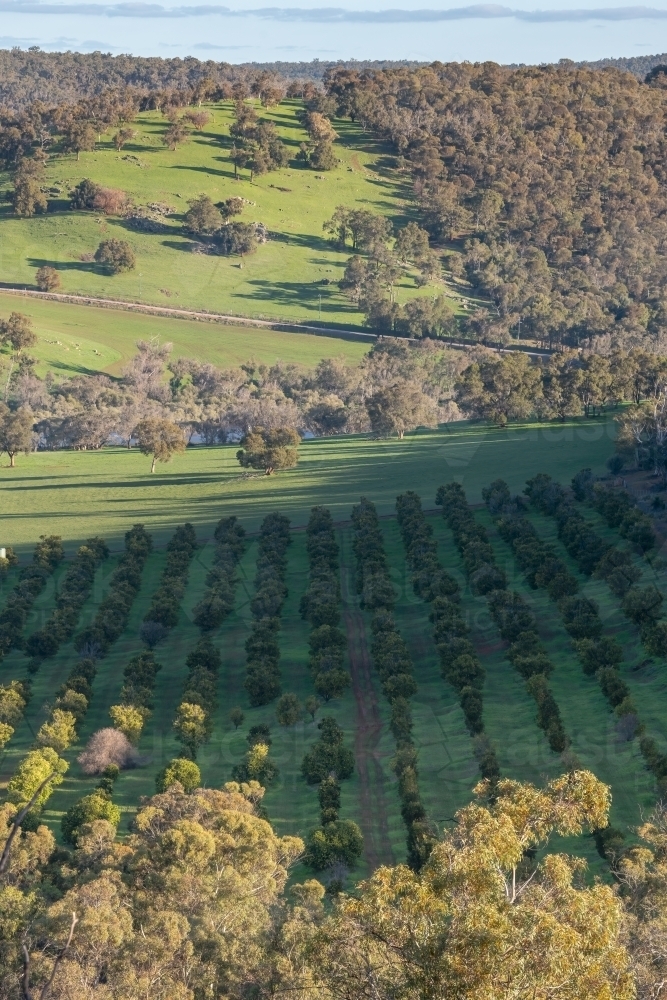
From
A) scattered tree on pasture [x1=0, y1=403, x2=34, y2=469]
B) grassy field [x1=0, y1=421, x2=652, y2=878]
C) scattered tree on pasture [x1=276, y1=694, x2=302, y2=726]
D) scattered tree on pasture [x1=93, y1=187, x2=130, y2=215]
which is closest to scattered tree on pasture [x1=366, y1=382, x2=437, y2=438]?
grassy field [x1=0, y1=421, x2=652, y2=878]

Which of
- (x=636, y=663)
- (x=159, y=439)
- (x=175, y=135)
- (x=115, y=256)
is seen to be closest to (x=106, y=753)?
(x=636, y=663)

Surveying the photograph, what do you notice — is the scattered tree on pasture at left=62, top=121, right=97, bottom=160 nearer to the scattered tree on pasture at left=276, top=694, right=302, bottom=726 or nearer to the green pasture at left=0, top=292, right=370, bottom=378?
the green pasture at left=0, top=292, right=370, bottom=378

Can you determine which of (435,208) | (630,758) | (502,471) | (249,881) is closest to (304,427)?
(502,471)

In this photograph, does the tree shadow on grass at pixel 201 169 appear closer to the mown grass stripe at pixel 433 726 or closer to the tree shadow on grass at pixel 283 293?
the tree shadow on grass at pixel 283 293

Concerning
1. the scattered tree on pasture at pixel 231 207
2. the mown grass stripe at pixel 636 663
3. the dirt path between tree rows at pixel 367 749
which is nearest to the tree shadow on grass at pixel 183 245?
the scattered tree on pasture at pixel 231 207

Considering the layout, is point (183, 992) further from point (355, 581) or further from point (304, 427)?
point (304, 427)

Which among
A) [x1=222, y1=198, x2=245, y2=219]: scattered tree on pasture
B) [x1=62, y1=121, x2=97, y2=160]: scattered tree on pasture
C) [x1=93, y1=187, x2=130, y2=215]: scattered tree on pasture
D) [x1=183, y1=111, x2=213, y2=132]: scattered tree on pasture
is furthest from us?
[x1=183, y1=111, x2=213, y2=132]: scattered tree on pasture
